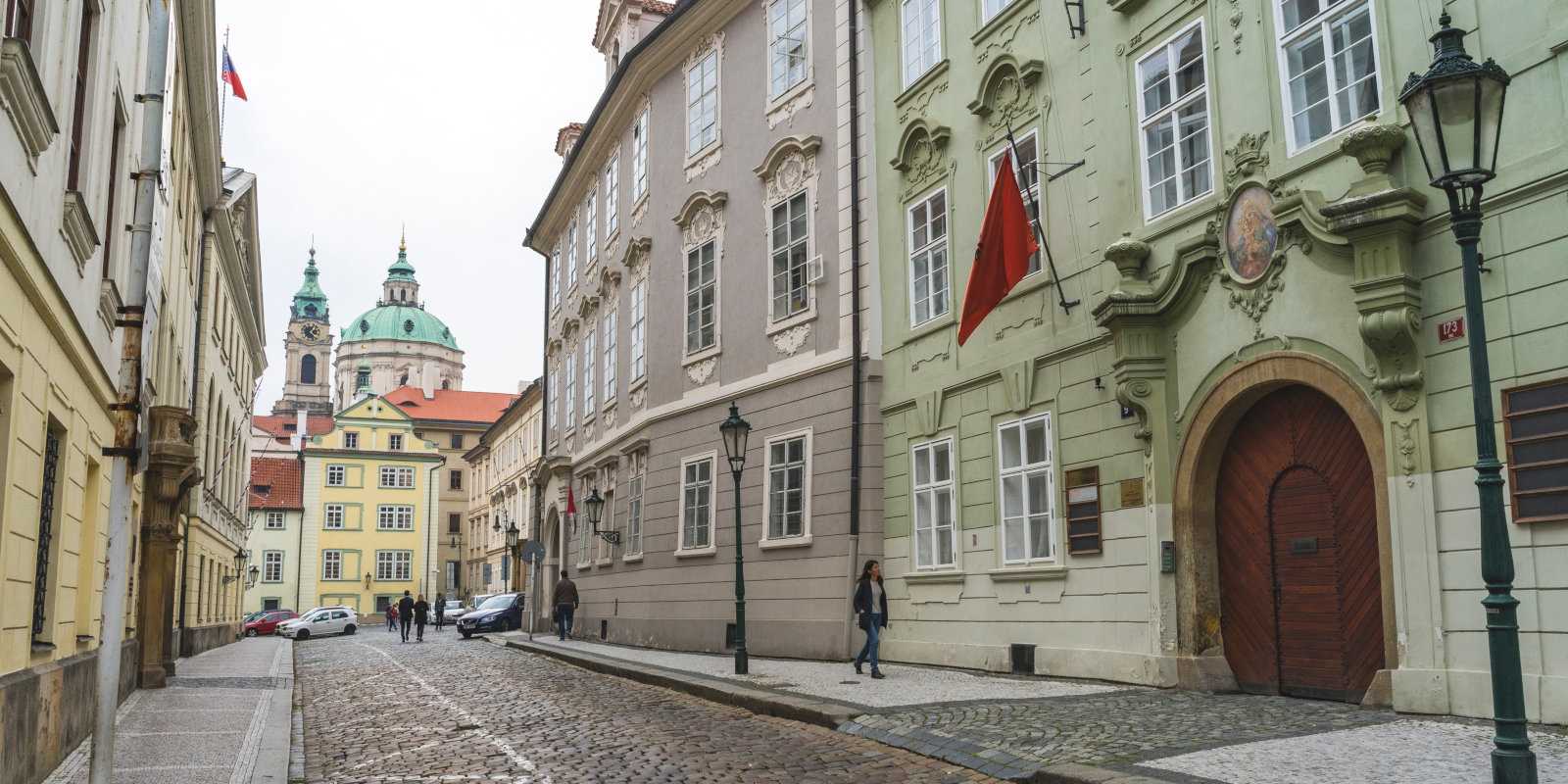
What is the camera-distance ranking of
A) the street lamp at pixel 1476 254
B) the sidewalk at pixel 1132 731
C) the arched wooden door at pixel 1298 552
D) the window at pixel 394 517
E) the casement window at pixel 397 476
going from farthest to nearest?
1. the casement window at pixel 397 476
2. the window at pixel 394 517
3. the arched wooden door at pixel 1298 552
4. the sidewalk at pixel 1132 731
5. the street lamp at pixel 1476 254

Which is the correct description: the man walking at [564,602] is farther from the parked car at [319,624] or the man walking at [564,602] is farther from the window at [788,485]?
the parked car at [319,624]

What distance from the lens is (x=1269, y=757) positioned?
27.8 ft

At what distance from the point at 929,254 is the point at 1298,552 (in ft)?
24.9

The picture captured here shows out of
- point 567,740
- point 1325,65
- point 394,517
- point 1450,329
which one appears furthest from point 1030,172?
point 394,517

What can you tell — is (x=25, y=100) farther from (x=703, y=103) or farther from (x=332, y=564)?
(x=332, y=564)

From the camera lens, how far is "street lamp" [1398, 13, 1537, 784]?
6.60 m

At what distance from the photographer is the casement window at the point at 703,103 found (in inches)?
974

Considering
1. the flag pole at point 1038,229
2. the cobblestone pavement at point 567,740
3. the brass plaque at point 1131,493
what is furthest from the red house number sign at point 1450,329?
the cobblestone pavement at point 567,740

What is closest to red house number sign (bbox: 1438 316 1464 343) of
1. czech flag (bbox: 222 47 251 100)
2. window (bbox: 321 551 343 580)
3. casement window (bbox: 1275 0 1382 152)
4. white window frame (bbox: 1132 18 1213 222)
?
casement window (bbox: 1275 0 1382 152)

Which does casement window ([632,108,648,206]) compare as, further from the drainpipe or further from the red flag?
the drainpipe

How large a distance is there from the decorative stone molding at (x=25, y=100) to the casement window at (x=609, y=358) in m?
21.7

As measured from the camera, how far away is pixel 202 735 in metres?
12.1

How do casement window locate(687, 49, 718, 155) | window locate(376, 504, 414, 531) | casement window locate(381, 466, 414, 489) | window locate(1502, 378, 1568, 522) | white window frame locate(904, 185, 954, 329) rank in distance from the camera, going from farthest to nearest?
casement window locate(381, 466, 414, 489), window locate(376, 504, 414, 531), casement window locate(687, 49, 718, 155), white window frame locate(904, 185, 954, 329), window locate(1502, 378, 1568, 522)

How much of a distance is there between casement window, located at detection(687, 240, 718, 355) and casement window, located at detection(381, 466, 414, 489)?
7045 cm
